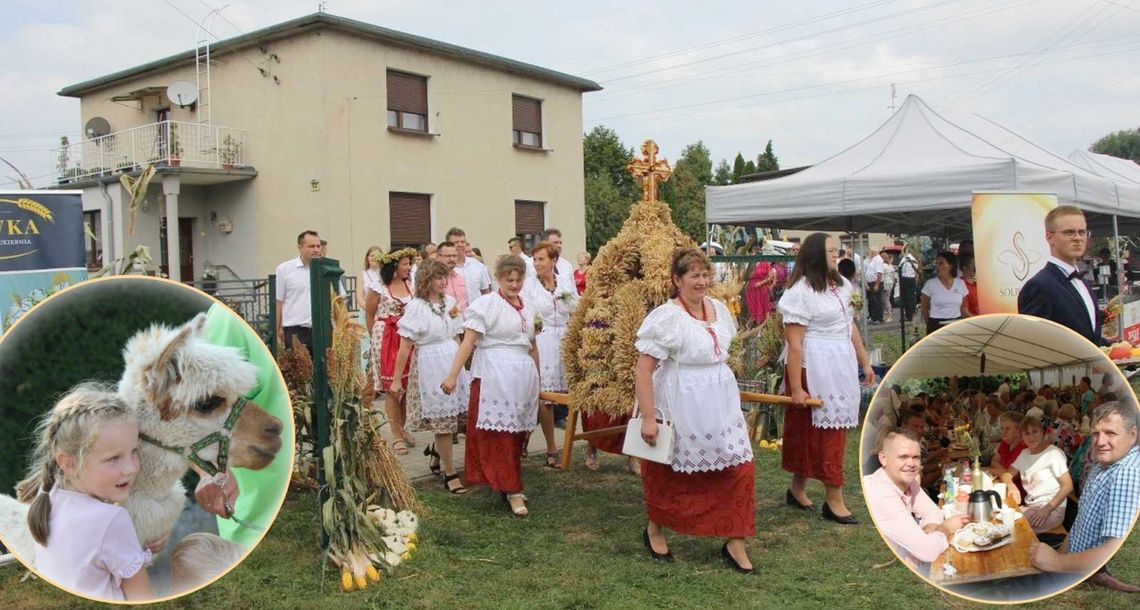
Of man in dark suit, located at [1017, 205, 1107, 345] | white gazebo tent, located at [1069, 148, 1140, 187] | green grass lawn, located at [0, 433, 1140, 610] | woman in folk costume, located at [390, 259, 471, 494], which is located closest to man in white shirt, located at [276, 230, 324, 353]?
woman in folk costume, located at [390, 259, 471, 494]

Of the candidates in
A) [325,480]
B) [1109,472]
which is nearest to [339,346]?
[325,480]

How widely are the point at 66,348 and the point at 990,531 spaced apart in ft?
10.6

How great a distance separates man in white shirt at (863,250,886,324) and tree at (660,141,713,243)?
16.0 m

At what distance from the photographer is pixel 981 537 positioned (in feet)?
9.70

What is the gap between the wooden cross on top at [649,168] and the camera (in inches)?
244

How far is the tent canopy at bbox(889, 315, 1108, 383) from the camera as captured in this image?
3.05 m

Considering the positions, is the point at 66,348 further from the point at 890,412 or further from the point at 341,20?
the point at 341,20

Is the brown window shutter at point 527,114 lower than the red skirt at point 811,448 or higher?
higher

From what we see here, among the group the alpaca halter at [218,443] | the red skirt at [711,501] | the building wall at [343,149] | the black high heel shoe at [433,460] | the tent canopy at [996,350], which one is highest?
the building wall at [343,149]

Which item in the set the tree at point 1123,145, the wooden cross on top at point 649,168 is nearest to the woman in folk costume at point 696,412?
the wooden cross on top at point 649,168

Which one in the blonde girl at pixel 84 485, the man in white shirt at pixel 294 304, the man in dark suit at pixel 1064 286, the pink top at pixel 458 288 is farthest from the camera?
the pink top at pixel 458 288

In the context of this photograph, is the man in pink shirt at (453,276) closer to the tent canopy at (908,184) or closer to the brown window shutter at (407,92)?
the tent canopy at (908,184)

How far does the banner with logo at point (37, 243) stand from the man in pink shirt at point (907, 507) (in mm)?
4253

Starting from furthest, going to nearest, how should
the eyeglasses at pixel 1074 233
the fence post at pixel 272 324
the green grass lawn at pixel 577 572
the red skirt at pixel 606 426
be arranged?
the red skirt at pixel 606 426
the fence post at pixel 272 324
the green grass lawn at pixel 577 572
the eyeglasses at pixel 1074 233
